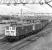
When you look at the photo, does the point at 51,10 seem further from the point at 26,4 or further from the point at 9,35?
the point at 9,35

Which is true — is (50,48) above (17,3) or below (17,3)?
below

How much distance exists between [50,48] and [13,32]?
444cm

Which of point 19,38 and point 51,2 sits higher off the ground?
point 51,2

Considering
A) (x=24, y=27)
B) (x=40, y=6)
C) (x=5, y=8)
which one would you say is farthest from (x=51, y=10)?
(x=24, y=27)

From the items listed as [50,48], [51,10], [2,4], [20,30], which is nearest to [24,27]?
[20,30]

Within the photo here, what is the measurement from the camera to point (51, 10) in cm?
6850

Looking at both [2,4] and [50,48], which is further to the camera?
[2,4]

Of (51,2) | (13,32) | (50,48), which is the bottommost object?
(50,48)

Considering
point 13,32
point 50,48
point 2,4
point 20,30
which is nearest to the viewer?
point 50,48

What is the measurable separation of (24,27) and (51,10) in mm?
50571

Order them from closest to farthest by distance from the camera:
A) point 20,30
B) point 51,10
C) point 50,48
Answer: point 50,48 → point 20,30 → point 51,10

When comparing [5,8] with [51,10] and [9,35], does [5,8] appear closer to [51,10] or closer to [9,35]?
[51,10]

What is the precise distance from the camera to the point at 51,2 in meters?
73.5

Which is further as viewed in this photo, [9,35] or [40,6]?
[40,6]
